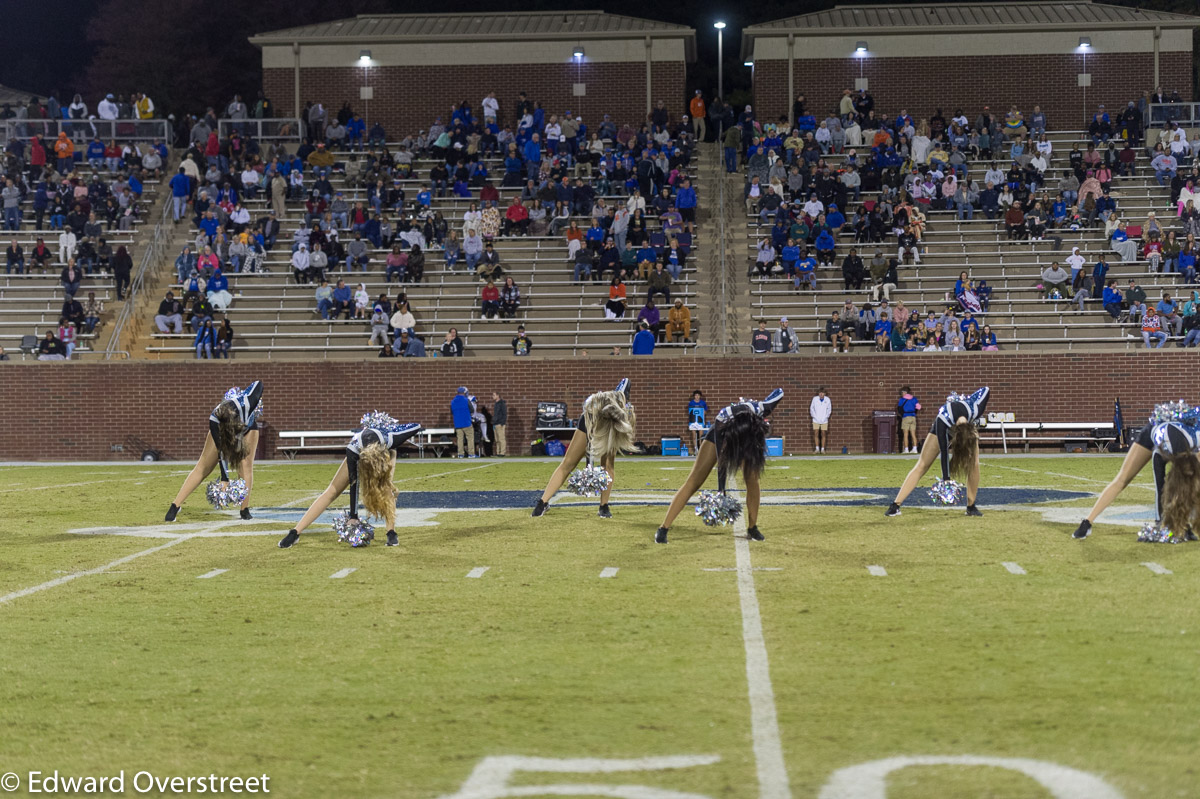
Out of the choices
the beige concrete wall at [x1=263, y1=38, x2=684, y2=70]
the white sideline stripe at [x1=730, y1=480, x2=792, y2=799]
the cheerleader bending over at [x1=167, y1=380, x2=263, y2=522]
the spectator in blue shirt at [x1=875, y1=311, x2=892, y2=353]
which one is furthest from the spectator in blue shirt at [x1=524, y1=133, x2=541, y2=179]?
the white sideline stripe at [x1=730, y1=480, x2=792, y2=799]

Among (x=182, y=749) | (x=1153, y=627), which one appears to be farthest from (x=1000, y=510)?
(x=182, y=749)

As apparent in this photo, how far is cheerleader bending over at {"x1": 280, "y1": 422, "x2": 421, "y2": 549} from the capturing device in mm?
11492

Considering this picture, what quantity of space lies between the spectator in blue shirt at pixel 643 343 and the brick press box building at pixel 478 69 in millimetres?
12983

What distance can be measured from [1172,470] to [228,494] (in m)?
9.48

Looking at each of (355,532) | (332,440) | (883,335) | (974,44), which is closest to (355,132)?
(332,440)

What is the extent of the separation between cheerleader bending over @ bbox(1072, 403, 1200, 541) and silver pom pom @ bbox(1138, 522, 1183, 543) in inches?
1.5

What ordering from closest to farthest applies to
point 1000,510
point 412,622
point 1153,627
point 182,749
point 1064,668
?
point 182,749, point 1064,668, point 1153,627, point 412,622, point 1000,510

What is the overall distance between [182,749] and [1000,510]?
1064 centimetres

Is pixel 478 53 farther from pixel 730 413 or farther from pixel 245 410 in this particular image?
pixel 730 413

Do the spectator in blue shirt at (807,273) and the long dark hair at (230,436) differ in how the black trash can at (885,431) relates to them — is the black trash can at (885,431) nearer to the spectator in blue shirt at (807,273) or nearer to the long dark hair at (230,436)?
the spectator in blue shirt at (807,273)

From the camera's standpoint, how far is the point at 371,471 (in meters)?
11.5

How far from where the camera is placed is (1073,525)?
1291cm

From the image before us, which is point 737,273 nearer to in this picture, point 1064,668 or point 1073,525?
point 1073,525

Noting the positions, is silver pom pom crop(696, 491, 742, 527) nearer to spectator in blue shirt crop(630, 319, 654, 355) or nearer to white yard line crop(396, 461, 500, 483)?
white yard line crop(396, 461, 500, 483)
